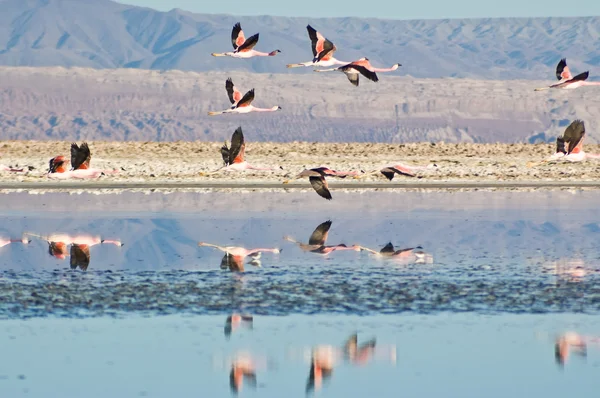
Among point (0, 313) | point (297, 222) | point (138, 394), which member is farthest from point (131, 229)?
point (138, 394)

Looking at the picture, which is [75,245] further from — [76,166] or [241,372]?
[241,372]

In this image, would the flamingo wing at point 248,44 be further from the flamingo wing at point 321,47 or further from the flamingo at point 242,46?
the flamingo wing at point 321,47

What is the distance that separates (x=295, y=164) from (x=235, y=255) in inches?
964

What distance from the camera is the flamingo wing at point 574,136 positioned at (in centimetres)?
3192

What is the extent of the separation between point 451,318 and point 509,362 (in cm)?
205

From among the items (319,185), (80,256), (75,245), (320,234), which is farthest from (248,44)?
(80,256)

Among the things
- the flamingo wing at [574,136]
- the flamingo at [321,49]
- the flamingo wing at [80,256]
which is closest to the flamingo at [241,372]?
the flamingo wing at [80,256]

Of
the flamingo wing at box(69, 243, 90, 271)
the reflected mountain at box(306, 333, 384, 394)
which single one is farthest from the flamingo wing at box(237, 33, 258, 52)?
the reflected mountain at box(306, 333, 384, 394)

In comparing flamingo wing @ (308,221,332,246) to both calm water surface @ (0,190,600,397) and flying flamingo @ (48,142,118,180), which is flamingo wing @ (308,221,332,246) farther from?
flying flamingo @ (48,142,118,180)

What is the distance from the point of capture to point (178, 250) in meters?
20.3

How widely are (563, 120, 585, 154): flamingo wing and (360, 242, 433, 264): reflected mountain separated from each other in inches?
491

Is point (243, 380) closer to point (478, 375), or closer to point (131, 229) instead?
point (478, 375)

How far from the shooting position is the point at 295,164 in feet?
144

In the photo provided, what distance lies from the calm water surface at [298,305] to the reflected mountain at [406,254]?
42mm
